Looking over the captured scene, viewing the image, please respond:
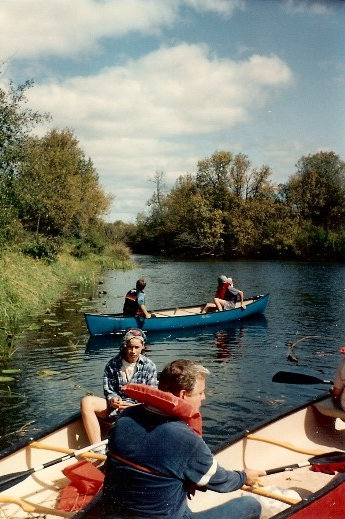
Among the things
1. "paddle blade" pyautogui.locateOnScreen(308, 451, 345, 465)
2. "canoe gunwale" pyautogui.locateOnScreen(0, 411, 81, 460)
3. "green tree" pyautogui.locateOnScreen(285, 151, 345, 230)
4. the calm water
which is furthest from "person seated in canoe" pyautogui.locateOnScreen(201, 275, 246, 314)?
"green tree" pyautogui.locateOnScreen(285, 151, 345, 230)

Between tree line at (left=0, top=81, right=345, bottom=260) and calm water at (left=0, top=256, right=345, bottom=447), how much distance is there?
11317mm

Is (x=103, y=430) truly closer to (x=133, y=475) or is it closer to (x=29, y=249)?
(x=133, y=475)

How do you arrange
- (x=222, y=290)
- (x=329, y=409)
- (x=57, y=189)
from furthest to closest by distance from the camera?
(x=57, y=189) → (x=222, y=290) → (x=329, y=409)

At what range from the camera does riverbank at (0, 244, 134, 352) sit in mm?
14125

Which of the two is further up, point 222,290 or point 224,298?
point 222,290

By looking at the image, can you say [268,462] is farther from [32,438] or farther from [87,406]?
[32,438]

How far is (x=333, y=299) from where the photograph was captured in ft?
62.8

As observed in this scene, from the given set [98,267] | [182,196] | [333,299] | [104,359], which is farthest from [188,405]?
[182,196]

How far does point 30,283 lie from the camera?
1717 cm

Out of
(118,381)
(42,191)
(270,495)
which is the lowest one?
(270,495)

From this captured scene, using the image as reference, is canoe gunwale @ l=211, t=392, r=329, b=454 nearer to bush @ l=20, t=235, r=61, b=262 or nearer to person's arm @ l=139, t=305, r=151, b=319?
person's arm @ l=139, t=305, r=151, b=319

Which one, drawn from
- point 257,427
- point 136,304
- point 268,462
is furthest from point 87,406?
point 136,304

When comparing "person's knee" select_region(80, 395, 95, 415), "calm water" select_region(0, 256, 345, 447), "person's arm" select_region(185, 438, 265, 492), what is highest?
"person's arm" select_region(185, 438, 265, 492)

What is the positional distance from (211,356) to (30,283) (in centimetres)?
813
